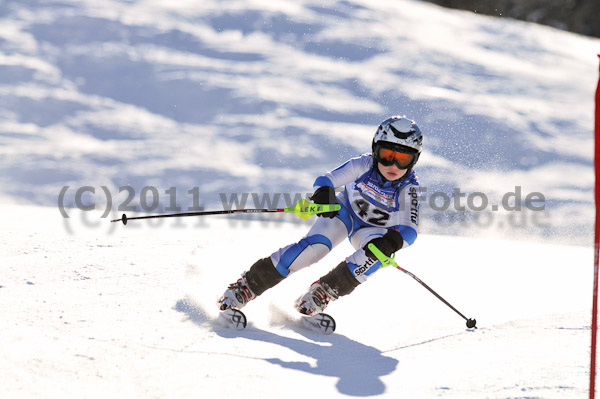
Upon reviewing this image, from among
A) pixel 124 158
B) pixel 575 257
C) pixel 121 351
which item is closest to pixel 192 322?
pixel 121 351

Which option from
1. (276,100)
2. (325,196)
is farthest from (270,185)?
(325,196)

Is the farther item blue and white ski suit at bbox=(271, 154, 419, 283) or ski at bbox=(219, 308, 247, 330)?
blue and white ski suit at bbox=(271, 154, 419, 283)

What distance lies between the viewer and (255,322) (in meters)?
4.41

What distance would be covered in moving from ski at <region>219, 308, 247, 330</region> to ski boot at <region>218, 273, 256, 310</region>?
4.6 inches

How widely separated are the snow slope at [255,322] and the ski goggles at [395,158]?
991 millimetres

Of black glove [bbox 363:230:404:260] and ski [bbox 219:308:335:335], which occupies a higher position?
black glove [bbox 363:230:404:260]

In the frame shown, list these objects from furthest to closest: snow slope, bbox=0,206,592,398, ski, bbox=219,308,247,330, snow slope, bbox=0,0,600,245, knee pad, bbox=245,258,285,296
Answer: snow slope, bbox=0,0,600,245
knee pad, bbox=245,258,285,296
ski, bbox=219,308,247,330
snow slope, bbox=0,206,592,398

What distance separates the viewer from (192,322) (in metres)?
4.18

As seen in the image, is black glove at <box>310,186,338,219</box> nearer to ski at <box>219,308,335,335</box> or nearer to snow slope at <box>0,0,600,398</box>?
ski at <box>219,308,335,335</box>

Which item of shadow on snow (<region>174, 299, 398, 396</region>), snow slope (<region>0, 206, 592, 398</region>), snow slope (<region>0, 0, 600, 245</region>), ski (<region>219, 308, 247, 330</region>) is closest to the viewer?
snow slope (<region>0, 206, 592, 398</region>)

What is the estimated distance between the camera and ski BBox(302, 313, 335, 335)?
4.35 m

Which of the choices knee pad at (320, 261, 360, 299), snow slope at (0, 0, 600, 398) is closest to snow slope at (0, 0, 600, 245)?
snow slope at (0, 0, 600, 398)

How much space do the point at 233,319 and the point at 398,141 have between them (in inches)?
57.7

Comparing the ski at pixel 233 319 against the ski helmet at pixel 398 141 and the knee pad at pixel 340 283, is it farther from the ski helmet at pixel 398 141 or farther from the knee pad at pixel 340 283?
the ski helmet at pixel 398 141
